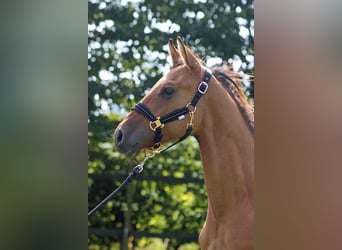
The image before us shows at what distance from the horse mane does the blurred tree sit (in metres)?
0.07

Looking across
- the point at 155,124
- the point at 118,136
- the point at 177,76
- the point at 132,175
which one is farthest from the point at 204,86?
the point at 132,175

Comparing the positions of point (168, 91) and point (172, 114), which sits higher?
point (168, 91)

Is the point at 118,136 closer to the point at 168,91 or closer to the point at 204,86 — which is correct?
the point at 168,91

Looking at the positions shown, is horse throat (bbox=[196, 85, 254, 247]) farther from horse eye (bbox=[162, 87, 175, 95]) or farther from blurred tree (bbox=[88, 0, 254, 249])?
horse eye (bbox=[162, 87, 175, 95])

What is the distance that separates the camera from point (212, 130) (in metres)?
2.62

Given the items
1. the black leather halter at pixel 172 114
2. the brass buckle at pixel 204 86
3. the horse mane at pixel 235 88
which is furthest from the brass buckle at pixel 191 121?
the horse mane at pixel 235 88

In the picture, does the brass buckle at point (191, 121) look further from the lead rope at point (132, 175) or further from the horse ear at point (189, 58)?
the horse ear at point (189, 58)

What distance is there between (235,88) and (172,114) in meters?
0.38

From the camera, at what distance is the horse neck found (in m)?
2.61
